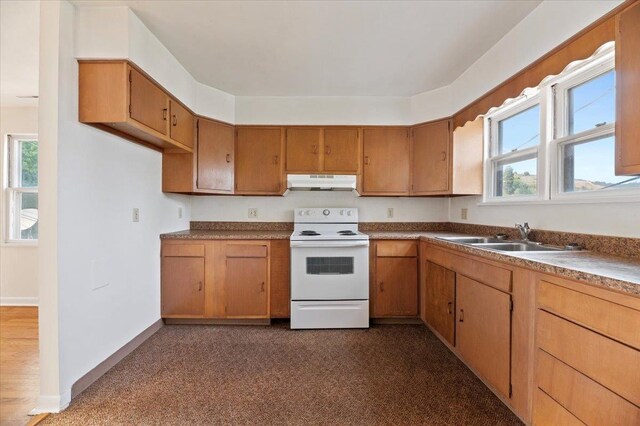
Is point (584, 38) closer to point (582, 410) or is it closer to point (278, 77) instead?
point (582, 410)

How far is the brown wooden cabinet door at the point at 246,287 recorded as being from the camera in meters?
2.87

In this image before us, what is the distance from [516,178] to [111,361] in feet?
11.4

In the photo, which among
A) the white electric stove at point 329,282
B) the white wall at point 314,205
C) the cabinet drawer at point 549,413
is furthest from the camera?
the white wall at point 314,205

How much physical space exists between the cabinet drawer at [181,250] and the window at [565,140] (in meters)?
2.86

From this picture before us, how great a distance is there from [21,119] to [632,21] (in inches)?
215

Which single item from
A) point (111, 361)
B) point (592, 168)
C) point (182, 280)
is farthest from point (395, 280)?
point (111, 361)

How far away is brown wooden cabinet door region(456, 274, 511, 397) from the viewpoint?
166 centimetres

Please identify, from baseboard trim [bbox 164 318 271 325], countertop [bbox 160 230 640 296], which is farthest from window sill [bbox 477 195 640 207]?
baseboard trim [bbox 164 318 271 325]

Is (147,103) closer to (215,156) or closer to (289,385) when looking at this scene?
(215,156)

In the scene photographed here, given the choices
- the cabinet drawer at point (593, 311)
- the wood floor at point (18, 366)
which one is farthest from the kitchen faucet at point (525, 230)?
the wood floor at point (18, 366)

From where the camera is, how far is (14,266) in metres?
3.52

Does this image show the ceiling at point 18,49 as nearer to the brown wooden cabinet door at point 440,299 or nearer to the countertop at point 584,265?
the countertop at point 584,265

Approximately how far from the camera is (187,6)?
6.09 ft

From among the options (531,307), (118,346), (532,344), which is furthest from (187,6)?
(532,344)
